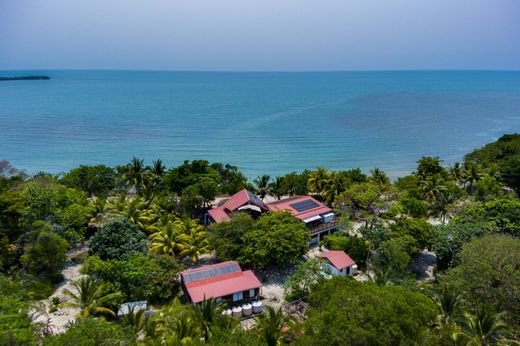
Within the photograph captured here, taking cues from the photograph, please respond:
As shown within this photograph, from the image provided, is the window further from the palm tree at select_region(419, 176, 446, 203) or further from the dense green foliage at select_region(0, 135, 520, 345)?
the palm tree at select_region(419, 176, 446, 203)

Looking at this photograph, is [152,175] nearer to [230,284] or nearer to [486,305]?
[230,284]

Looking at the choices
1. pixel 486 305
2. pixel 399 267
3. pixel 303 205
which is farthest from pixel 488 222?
pixel 303 205

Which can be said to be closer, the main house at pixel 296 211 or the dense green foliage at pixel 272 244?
the dense green foliage at pixel 272 244

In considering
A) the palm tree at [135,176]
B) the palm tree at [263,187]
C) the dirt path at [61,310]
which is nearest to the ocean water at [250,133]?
the palm tree at [263,187]

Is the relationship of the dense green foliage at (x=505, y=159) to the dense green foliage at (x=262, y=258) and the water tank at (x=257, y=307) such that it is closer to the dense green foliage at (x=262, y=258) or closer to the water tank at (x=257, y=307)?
the dense green foliage at (x=262, y=258)

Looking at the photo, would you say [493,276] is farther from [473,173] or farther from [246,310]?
[473,173]

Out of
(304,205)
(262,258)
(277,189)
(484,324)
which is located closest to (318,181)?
(277,189)
